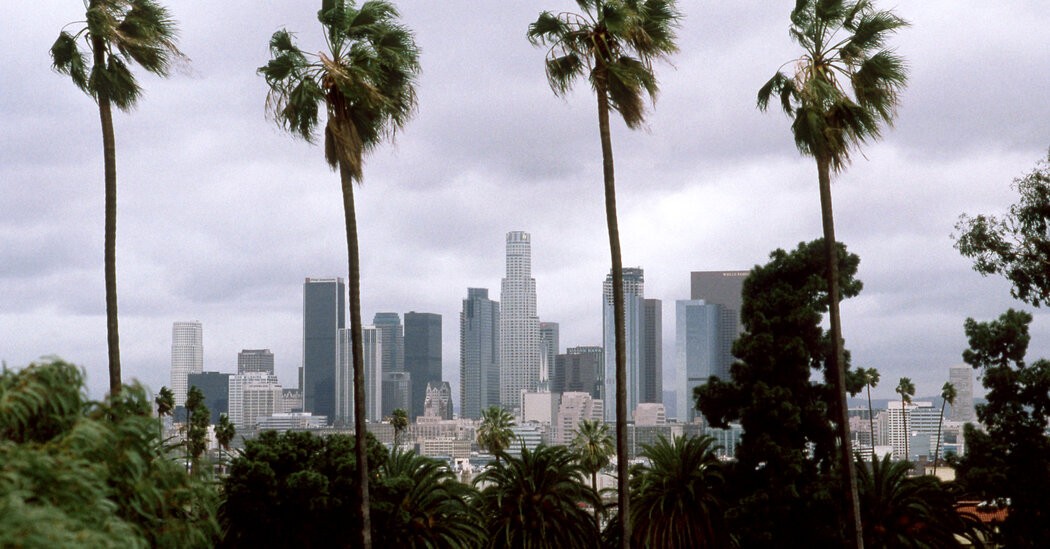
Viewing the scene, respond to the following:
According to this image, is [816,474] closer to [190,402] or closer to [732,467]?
[732,467]

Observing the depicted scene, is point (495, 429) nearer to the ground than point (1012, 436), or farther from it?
nearer to the ground

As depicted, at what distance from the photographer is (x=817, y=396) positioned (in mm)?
30281

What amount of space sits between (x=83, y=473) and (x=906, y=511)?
72.2 feet

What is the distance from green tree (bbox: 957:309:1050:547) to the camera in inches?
1186

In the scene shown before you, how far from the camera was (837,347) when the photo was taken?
26.6 metres

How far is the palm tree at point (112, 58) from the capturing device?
27.1m

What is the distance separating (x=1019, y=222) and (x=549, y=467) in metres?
14.2

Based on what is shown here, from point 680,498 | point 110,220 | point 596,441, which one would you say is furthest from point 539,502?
point 596,441

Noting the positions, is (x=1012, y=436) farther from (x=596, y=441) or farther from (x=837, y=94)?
(x=596, y=441)

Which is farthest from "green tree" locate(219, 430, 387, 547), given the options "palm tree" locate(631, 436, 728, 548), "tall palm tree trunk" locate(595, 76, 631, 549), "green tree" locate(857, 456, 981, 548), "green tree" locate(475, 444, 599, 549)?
"green tree" locate(857, 456, 981, 548)

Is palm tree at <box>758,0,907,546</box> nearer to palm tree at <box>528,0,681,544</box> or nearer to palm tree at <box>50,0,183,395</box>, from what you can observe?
palm tree at <box>528,0,681,544</box>

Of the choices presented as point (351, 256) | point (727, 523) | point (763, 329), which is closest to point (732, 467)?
point (727, 523)

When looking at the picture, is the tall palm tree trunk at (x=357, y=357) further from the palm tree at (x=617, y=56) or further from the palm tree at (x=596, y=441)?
the palm tree at (x=596, y=441)

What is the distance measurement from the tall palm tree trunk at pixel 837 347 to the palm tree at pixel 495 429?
65128 mm
